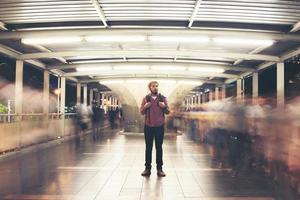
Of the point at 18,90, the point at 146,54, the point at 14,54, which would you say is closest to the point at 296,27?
the point at 146,54

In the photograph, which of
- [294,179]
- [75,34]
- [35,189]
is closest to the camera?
[35,189]

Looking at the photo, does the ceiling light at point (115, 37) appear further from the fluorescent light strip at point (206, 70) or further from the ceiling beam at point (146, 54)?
the fluorescent light strip at point (206, 70)

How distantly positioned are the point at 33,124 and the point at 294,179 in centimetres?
1032

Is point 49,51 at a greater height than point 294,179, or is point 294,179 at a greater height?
point 49,51

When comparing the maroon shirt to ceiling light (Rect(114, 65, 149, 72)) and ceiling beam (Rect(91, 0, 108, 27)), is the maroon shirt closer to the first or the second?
ceiling beam (Rect(91, 0, 108, 27))

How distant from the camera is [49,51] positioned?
1452 centimetres

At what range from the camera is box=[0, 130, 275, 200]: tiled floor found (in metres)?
6.05

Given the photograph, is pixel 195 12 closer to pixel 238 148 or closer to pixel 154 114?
pixel 154 114

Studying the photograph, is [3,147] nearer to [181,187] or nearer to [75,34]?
[75,34]

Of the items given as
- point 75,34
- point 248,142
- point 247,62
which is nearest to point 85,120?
point 247,62

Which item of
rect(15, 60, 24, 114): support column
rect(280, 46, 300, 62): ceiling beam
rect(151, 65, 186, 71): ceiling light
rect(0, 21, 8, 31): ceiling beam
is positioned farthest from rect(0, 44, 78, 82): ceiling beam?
rect(280, 46, 300, 62): ceiling beam

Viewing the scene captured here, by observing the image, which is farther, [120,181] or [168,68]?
[168,68]

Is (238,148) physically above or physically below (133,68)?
below

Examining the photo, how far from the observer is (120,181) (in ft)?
24.1
